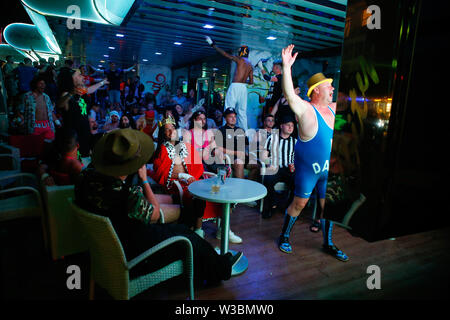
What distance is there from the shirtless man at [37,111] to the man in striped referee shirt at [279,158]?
3.62 meters

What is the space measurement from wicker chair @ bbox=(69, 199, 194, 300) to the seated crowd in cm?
10

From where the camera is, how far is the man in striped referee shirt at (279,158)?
3.97 m

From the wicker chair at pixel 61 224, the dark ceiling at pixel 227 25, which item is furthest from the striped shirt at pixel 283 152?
the wicker chair at pixel 61 224

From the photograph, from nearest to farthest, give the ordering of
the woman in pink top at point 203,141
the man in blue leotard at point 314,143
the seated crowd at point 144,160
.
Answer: the seated crowd at point 144,160, the man in blue leotard at point 314,143, the woman in pink top at point 203,141

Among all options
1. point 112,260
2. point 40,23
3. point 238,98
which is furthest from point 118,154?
point 40,23

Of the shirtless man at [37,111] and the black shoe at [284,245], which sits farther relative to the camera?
the shirtless man at [37,111]

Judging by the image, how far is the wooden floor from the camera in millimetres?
2215

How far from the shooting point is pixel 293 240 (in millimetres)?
3236

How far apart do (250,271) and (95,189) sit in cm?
168
